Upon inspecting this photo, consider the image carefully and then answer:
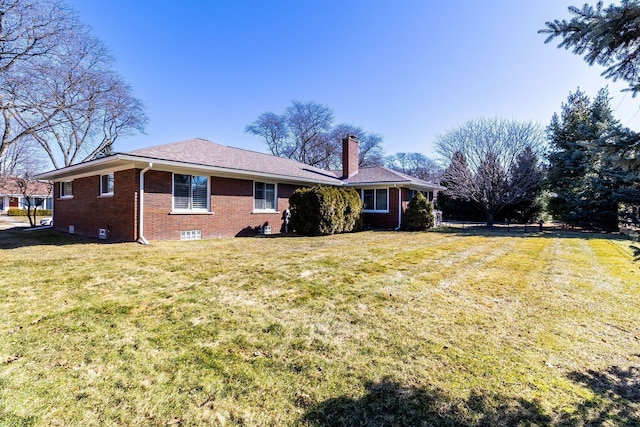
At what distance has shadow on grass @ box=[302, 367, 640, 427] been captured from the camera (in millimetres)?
1999

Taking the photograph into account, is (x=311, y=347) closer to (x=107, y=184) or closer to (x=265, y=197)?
(x=265, y=197)

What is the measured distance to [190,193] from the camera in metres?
10.4

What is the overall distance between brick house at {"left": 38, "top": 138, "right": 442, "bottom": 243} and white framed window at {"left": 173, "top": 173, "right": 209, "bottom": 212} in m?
0.03

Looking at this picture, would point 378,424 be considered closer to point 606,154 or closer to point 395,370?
point 395,370

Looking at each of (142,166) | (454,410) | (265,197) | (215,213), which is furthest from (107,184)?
(454,410)

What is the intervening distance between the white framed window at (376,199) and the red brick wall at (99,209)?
11524mm

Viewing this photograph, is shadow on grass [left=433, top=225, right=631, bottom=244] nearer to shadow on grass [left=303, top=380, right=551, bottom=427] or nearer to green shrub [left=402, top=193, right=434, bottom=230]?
green shrub [left=402, top=193, right=434, bottom=230]

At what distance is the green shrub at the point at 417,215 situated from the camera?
15398 millimetres

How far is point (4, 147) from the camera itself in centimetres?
1750

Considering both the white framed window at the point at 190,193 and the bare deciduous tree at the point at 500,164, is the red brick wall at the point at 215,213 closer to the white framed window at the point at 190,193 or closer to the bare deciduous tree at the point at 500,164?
the white framed window at the point at 190,193

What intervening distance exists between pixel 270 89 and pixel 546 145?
65.9 ft

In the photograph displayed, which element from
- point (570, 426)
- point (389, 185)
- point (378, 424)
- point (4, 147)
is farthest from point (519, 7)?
point (4, 147)

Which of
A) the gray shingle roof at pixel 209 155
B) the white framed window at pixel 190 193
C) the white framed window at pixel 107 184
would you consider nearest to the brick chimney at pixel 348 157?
the gray shingle roof at pixel 209 155

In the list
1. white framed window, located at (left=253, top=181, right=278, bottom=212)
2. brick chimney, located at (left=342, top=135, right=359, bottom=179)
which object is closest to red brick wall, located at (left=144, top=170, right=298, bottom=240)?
white framed window, located at (left=253, top=181, right=278, bottom=212)
